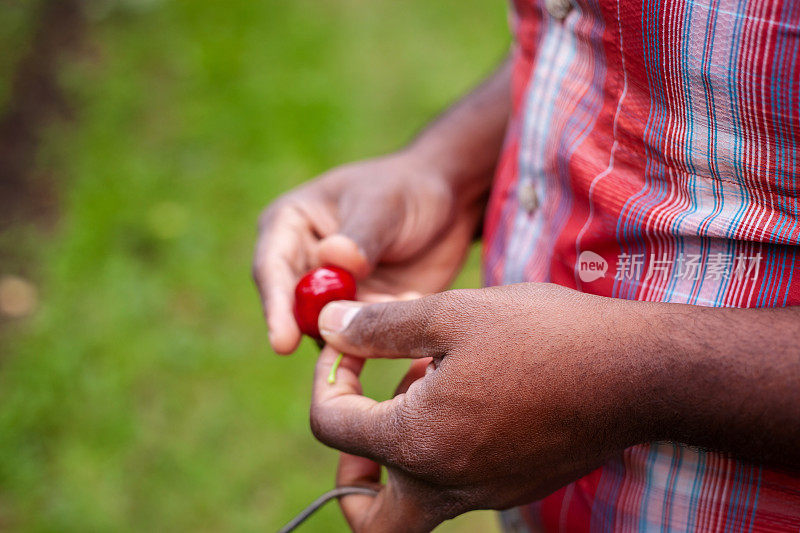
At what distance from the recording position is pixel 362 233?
1.82 meters

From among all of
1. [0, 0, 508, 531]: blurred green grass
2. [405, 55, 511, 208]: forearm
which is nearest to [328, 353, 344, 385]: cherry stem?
[405, 55, 511, 208]: forearm

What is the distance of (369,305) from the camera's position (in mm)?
1473

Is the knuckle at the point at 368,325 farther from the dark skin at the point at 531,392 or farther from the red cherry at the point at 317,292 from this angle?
the red cherry at the point at 317,292

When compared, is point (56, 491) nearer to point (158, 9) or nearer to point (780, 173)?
point (780, 173)

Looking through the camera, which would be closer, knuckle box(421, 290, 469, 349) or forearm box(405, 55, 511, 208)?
knuckle box(421, 290, 469, 349)

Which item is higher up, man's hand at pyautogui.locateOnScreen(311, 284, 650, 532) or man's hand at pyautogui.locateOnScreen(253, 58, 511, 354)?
man's hand at pyautogui.locateOnScreen(253, 58, 511, 354)

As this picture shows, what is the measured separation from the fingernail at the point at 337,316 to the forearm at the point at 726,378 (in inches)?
24.3

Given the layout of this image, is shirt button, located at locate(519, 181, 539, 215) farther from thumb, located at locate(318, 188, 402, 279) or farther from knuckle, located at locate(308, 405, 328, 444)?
knuckle, located at locate(308, 405, 328, 444)

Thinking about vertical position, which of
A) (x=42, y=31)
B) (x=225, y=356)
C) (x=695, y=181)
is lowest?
(x=225, y=356)

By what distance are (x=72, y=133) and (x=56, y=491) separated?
2.53 meters

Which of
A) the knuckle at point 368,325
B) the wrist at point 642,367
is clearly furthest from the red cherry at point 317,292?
the wrist at point 642,367

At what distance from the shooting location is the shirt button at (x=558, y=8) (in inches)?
54.7

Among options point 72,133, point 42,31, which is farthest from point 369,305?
point 42,31

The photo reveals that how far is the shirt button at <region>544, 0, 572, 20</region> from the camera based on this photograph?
4.56 feet
